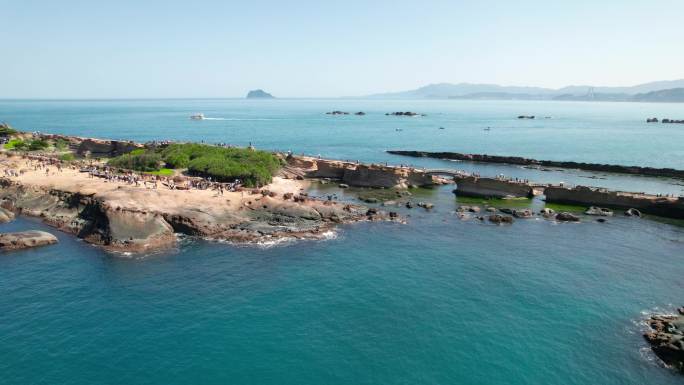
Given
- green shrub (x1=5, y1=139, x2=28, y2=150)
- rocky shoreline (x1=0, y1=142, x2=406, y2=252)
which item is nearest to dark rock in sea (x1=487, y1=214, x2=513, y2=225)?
rocky shoreline (x1=0, y1=142, x2=406, y2=252)

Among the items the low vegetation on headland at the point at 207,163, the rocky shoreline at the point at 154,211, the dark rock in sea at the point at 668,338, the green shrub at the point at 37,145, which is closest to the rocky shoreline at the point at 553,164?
the low vegetation on headland at the point at 207,163

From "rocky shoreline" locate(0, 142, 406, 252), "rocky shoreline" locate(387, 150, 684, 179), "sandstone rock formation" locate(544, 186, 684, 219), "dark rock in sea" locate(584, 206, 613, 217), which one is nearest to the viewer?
Answer: "rocky shoreline" locate(0, 142, 406, 252)

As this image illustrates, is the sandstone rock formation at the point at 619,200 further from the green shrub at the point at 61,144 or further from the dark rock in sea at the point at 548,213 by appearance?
the green shrub at the point at 61,144

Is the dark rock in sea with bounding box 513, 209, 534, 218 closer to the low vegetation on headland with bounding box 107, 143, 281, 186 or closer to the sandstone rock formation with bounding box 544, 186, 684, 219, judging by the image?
the sandstone rock formation with bounding box 544, 186, 684, 219

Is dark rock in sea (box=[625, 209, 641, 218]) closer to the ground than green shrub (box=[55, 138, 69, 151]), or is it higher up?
closer to the ground

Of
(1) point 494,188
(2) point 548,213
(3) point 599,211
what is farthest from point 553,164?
(2) point 548,213

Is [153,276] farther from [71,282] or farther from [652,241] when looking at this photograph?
[652,241]
